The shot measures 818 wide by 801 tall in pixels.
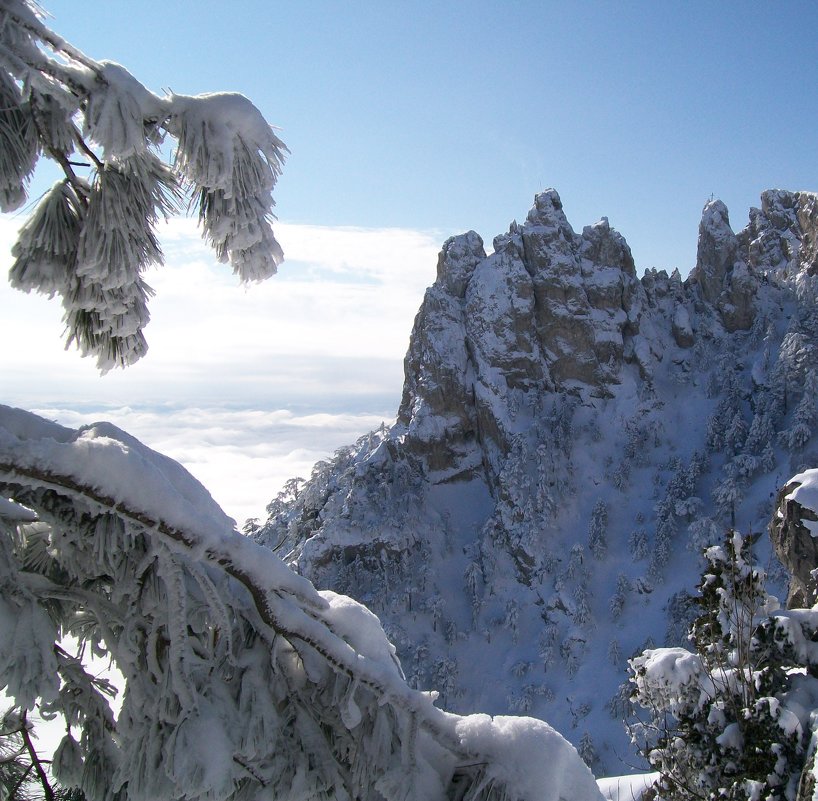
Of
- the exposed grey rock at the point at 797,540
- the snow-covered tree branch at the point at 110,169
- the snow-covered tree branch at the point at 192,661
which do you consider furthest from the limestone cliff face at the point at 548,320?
the snow-covered tree branch at the point at 192,661

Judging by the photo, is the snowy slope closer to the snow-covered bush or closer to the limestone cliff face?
the limestone cliff face

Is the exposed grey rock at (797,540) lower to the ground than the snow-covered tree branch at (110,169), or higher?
lower

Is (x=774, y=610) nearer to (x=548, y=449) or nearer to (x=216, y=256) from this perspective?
(x=216, y=256)

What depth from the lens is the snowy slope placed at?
38.2 m

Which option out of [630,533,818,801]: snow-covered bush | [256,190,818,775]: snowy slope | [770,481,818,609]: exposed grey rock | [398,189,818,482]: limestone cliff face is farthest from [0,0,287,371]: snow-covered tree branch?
[398,189,818,482]: limestone cliff face

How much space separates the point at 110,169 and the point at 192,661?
154 cm

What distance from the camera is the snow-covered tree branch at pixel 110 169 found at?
1.85 m

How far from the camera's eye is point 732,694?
552cm

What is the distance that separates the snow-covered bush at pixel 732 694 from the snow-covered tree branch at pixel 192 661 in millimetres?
3826

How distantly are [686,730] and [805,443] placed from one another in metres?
39.4

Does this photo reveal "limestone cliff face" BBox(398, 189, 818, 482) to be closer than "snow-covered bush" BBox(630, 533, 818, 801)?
No

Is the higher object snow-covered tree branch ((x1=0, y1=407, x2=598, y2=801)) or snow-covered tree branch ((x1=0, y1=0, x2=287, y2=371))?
snow-covered tree branch ((x1=0, y1=0, x2=287, y2=371))

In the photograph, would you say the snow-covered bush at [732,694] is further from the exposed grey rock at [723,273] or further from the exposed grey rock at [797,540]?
the exposed grey rock at [723,273]

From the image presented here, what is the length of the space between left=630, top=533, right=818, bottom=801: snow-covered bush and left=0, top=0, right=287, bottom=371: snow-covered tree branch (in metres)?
4.91
